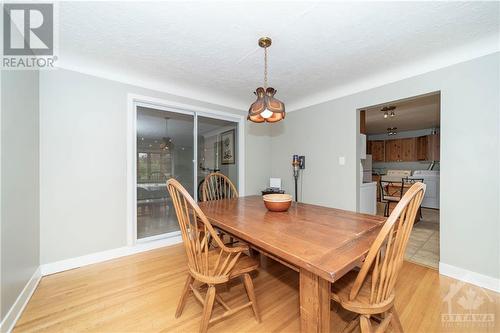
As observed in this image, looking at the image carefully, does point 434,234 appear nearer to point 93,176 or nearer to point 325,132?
point 325,132

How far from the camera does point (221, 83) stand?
285 cm

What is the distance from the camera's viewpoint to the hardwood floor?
1.42m

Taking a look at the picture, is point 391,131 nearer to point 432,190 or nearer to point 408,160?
point 408,160

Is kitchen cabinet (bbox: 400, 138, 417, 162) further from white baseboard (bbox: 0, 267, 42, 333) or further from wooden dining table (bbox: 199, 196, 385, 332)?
white baseboard (bbox: 0, 267, 42, 333)

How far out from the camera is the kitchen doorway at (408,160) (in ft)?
9.83

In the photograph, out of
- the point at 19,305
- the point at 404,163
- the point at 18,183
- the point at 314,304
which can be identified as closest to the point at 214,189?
the point at 18,183

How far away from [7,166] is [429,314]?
3.29 m

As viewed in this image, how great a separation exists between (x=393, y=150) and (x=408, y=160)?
547mm

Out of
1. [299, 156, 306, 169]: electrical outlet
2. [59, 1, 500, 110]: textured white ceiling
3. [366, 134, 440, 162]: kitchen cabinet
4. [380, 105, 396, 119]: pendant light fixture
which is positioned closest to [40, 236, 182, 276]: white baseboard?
[59, 1, 500, 110]: textured white ceiling

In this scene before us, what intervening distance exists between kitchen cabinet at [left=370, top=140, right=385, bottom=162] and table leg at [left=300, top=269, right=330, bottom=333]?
7469 mm

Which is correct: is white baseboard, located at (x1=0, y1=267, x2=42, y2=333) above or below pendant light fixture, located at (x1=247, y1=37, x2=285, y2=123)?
below

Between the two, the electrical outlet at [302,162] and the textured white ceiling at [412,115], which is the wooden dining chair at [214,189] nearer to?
the electrical outlet at [302,162]

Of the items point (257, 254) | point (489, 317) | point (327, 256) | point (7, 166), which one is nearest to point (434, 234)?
point (489, 317)

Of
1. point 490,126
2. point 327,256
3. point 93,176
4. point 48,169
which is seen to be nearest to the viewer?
point 327,256
